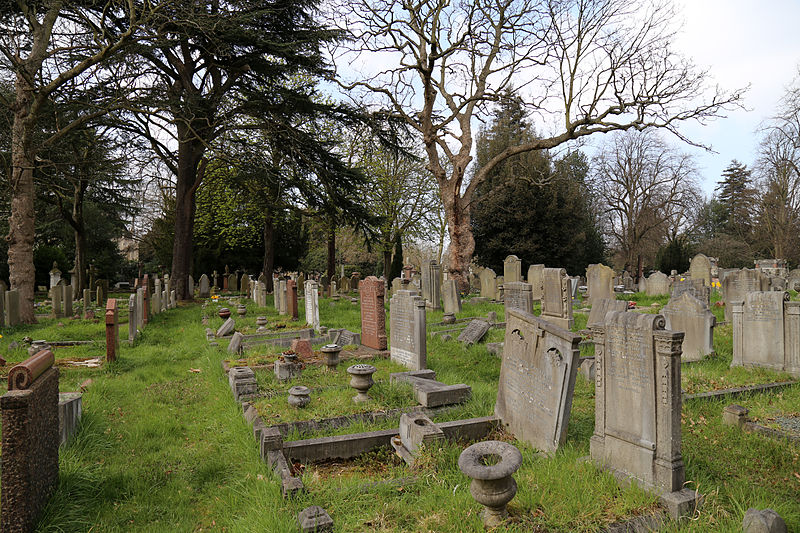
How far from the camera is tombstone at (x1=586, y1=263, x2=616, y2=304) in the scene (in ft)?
52.2

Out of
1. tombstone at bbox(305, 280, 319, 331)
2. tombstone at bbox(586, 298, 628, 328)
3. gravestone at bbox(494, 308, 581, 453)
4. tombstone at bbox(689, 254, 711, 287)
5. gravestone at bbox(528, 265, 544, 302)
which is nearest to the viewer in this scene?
gravestone at bbox(494, 308, 581, 453)

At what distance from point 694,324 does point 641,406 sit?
610 cm

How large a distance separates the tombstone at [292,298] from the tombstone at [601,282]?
9921 millimetres

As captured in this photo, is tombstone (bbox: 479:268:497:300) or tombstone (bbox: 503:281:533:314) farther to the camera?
tombstone (bbox: 479:268:497:300)

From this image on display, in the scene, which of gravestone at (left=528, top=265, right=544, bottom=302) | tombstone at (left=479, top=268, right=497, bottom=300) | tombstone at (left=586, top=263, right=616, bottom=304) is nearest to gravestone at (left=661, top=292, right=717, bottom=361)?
tombstone at (left=586, top=263, right=616, bottom=304)

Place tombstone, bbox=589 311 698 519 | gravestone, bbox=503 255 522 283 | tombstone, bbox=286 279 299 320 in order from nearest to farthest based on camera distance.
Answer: tombstone, bbox=589 311 698 519 → tombstone, bbox=286 279 299 320 → gravestone, bbox=503 255 522 283

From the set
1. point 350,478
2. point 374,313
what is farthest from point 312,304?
point 350,478

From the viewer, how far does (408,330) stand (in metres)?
8.21

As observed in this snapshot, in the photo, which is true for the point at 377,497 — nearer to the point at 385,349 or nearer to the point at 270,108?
the point at 385,349

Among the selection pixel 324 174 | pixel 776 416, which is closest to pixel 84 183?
pixel 324 174

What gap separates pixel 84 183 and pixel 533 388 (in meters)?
24.5

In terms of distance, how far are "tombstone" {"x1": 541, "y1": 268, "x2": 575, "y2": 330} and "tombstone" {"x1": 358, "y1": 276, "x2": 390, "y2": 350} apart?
4143mm

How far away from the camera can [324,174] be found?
54.0 feet

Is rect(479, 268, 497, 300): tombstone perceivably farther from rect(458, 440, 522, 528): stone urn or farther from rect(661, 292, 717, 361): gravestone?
rect(458, 440, 522, 528): stone urn
